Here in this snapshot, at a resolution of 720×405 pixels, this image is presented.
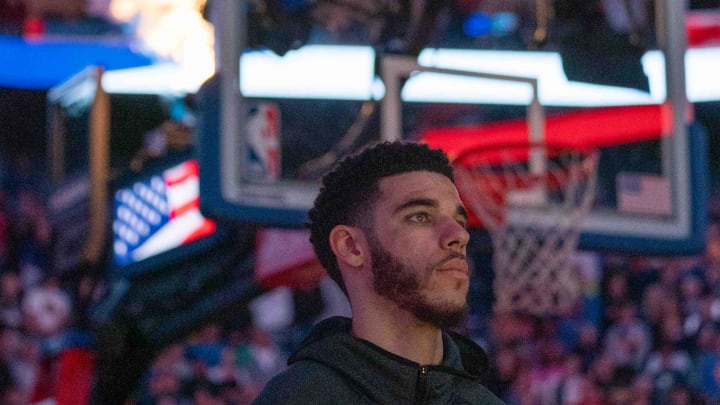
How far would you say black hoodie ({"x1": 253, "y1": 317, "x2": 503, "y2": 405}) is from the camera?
5.69 feet

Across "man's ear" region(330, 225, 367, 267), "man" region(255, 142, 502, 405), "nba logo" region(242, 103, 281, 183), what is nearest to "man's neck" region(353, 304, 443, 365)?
"man" region(255, 142, 502, 405)

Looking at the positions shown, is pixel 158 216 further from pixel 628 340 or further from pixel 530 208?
pixel 628 340

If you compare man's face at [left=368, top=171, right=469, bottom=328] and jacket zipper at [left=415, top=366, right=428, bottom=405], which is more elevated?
man's face at [left=368, top=171, right=469, bottom=328]

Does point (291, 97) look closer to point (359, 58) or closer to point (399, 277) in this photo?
point (359, 58)

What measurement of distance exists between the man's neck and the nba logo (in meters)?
2.72

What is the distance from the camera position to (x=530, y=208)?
4645 mm

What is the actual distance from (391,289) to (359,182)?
0.23m

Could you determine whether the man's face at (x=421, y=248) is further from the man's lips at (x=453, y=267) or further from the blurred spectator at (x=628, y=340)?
the blurred spectator at (x=628, y=340)

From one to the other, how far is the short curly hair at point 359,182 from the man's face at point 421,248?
0.08 feet

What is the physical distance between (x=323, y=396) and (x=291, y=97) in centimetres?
365

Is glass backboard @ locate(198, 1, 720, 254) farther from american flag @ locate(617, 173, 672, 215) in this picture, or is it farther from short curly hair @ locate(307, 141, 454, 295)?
short curly hair @ locate(307, 141, 454, 295)

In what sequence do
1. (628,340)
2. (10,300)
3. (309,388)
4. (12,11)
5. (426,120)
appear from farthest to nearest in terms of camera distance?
(12,11), (628,340), (10,300), (426,120), (309,388)

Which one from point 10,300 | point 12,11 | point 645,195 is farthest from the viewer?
point 12,11

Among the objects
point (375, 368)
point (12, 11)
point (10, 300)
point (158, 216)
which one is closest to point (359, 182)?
point (375, 368)
